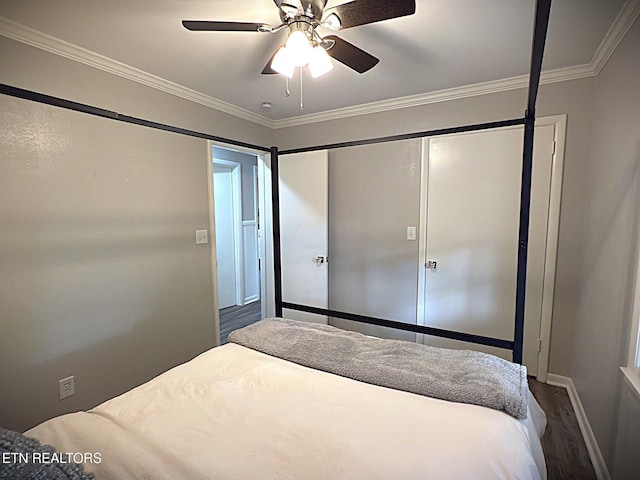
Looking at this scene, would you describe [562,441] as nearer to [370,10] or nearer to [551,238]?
[551,238]

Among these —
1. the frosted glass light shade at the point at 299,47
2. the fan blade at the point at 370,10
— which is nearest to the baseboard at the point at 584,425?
the fan blade at the point at 370,10

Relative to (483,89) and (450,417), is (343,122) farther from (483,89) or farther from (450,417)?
(450,417)

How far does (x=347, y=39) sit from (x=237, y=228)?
3.14 metres

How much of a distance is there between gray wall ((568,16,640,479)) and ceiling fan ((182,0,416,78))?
120cm

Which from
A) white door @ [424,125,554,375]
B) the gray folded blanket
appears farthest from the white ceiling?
the gray folded blanket

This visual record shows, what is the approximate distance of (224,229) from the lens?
14.4 ft

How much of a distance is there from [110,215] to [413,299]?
243 cm

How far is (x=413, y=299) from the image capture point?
9.27ft

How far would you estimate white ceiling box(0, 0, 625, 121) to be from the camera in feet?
4.93

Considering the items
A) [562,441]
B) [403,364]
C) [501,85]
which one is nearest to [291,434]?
[403,364]

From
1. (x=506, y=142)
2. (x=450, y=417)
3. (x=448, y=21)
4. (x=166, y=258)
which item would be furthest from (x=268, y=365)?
(x=506, y=142)

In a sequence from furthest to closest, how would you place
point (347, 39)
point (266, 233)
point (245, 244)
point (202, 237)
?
point (245, 244) < point (266, 233) < point (202, 237) < point (347, 39)

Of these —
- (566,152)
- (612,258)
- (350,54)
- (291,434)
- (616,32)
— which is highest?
(616,32)

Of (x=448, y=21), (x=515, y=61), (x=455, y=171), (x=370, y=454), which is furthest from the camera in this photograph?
(x=455, y=171)
